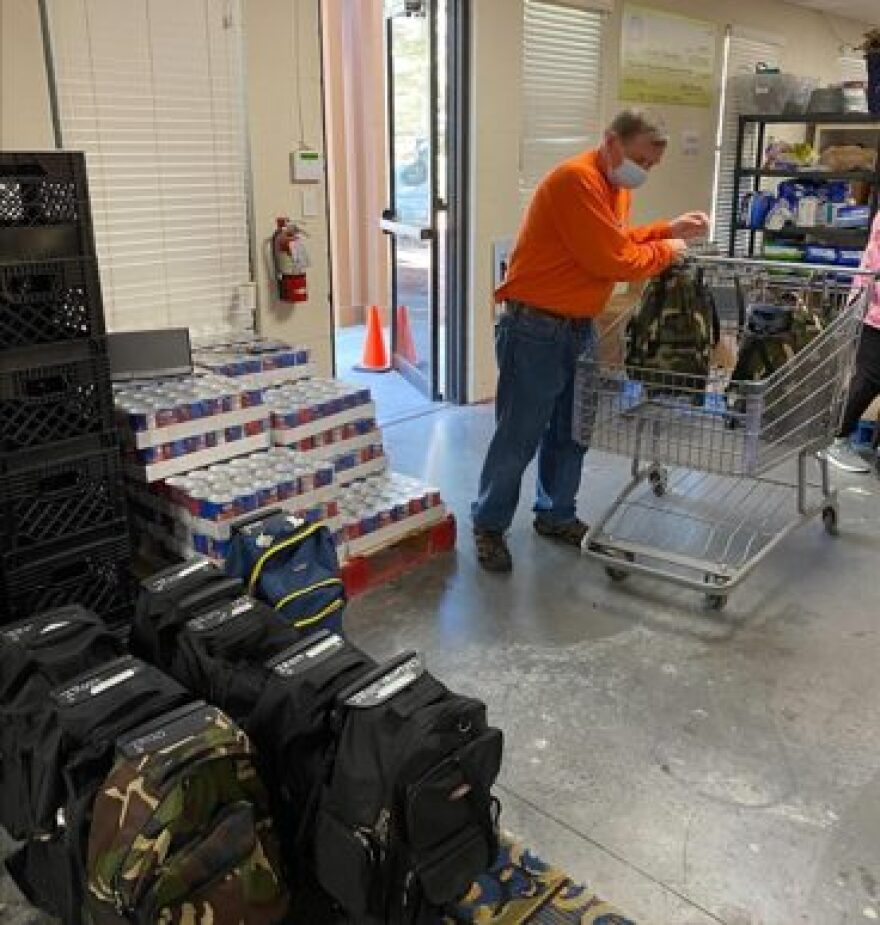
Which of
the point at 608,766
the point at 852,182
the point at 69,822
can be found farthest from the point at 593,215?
the point at 852,182

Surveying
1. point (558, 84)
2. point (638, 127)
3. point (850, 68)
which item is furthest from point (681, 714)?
point (850, 68)

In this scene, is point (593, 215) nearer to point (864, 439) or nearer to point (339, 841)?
point (339, 841)

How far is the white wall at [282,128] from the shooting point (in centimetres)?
383

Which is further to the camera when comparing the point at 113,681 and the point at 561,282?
the point at 561,282

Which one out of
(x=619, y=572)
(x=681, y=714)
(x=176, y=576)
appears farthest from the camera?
(x=619, y=572)

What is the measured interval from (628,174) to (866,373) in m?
1.95

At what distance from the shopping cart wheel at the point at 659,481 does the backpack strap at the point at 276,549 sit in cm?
190

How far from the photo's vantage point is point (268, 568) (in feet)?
7.96

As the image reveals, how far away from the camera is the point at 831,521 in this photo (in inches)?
146

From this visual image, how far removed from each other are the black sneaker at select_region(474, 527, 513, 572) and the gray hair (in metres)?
1.43

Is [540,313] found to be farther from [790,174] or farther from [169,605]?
[790,174]

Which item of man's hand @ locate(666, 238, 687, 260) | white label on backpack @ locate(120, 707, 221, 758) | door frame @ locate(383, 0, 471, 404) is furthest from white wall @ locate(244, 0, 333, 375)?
white label on backpack @ locate(120, 707, 221, 758)

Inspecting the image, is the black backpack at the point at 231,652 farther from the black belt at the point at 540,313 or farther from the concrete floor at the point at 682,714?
the black belt at the point at 540,313

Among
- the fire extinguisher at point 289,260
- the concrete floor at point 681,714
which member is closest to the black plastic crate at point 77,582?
the concrete floor at point 681,714
